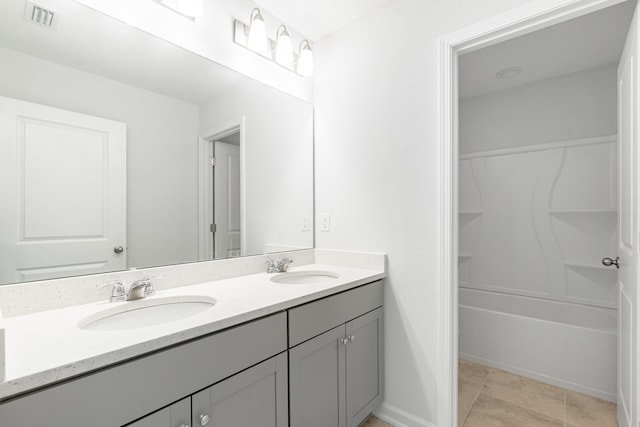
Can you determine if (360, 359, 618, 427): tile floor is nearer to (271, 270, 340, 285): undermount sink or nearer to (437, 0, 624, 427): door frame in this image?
(437, 0, 624, 427): door frame

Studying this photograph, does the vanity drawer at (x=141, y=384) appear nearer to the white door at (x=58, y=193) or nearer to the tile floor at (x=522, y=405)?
the white door at (x=58, y=193)

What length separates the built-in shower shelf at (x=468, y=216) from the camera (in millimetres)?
2973

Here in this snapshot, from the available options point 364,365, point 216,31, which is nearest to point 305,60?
point 216,31

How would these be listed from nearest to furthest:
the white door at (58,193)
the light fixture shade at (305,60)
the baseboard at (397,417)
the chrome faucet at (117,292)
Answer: the white door at (58,193) < the chrome faucet at (117,292) < the baseboard at (397,417) < the light fixture shade at (305,60)

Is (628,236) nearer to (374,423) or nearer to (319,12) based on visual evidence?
→ (374,423)

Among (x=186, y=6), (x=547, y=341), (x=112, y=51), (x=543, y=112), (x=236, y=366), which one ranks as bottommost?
(x=547, y=341)

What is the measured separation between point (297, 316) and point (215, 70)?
1.31 metres

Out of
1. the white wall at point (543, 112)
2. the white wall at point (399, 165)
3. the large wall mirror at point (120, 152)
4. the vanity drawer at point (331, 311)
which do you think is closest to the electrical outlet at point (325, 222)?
the white wall at point (399, 165)

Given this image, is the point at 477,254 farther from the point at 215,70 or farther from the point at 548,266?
the point at 215,70

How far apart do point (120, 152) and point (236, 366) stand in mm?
993

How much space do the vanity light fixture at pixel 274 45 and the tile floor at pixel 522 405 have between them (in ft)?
7.64

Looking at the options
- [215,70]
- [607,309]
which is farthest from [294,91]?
[607,309]

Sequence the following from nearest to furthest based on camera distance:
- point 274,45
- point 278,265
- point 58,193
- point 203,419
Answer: point 203,419 → point 58,193 → point 278,265 → point 274,45

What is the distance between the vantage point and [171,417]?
2.89ft
